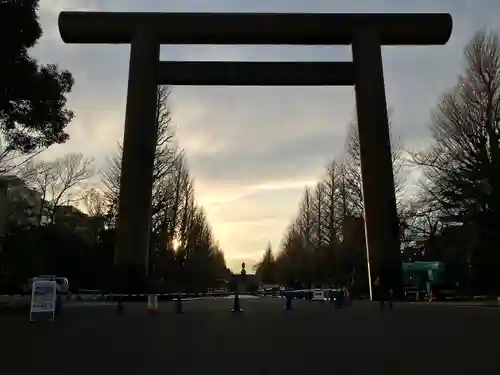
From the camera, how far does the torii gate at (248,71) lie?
27.3 metres

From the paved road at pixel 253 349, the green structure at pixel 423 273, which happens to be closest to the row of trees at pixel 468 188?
the green structure at pixel 423 273

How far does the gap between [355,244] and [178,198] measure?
1440 centimetres

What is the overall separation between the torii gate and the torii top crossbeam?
1.7 inches

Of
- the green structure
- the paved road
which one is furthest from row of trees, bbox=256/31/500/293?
the paved road

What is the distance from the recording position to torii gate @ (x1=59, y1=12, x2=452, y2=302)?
27266 millimetres

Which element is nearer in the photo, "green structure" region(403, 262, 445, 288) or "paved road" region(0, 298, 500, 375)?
"paved road" region(0, 298, 500, 375)

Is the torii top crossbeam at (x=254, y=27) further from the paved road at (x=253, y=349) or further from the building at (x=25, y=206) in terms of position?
the building at (x=25, y=206)

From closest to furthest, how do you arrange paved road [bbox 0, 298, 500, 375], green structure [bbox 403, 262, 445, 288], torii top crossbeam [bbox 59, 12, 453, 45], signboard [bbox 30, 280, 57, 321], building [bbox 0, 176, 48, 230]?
paved road [bbox 0, 298, 500, 375] < signboard [bbox 30, 280, 57, 321] < torii top crossbeam [bbox 59, 12, 453, 45] < green structure [bbox 403, 262, 445, 288] < building [bbox 0, 176, 48, 230]

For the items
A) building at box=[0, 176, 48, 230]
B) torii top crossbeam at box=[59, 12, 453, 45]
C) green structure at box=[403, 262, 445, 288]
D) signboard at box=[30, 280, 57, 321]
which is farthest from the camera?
building at box=[0, 176, 48, 230]

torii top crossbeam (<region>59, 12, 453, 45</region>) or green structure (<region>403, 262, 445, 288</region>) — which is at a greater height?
torii top crossbeam (<region>59, 12, 453, 45</region>)

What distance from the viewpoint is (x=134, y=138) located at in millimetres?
27547

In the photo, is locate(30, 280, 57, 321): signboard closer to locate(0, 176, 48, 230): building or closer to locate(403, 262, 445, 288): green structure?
locate(0, 176, 48, 230): building

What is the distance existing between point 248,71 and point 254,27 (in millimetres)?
1884

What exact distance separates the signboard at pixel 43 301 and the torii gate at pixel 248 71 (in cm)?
918
